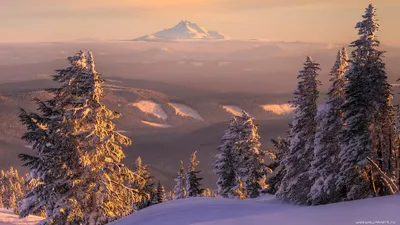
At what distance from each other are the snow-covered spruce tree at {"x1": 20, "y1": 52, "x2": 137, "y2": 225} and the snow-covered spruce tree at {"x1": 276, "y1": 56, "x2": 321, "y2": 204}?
535 inches

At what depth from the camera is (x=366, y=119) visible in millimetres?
21312

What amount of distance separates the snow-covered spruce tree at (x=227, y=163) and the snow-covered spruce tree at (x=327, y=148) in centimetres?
1286

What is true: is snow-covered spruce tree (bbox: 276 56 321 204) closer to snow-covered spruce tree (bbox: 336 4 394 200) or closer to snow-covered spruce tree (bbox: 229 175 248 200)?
snow-covered spruce tree (bbox: 336 4 394 200)

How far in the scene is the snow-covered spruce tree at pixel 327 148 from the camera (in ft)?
77.5

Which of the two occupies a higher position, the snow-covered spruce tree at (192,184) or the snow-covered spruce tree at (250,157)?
the snow-covered spruce tree at (250,157)

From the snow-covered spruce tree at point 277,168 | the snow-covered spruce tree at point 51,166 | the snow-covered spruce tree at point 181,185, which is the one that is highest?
the snow-covered spruce tree at point 51,166

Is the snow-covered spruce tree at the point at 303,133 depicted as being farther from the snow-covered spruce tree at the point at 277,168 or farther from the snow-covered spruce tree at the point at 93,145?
the snow-covered spruce tree at the point at 93,145

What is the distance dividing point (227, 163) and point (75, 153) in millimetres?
20773

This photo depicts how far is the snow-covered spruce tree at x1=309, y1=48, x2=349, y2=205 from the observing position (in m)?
23.6

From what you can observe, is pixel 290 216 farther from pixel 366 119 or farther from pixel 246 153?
pixel 246 153

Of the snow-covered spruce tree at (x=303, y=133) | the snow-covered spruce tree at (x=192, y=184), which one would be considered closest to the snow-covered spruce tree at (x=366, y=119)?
the snow-covered spruce tree at (x=303, y=133)

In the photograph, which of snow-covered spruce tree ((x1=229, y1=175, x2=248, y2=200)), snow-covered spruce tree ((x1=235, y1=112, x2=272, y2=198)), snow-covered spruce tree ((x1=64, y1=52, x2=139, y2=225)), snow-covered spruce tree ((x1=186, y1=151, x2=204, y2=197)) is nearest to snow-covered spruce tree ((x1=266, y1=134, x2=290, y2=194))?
snow-covered spruce tree ((x1=235, y1=112, x2=272, y2=198))

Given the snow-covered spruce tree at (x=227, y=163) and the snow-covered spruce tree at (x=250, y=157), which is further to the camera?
the snow-covered spruce tree at (x=227, y=163)

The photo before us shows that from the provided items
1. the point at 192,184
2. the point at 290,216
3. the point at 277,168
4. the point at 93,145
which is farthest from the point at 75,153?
the point at 192,184
